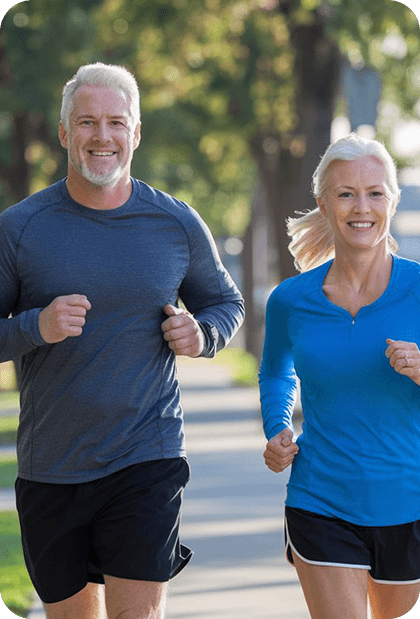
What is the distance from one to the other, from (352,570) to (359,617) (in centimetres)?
14

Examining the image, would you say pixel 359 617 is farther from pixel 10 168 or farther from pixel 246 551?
pixel 10 168

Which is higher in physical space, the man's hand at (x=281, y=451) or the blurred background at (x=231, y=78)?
the blurred background at (x=231, y=78)

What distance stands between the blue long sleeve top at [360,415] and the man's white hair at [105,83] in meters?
0.92

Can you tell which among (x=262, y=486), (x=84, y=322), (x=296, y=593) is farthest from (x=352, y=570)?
(x=262, y=486)

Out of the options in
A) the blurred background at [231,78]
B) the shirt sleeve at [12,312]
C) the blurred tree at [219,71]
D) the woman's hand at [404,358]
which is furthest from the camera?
the blurred tree at [219,71]

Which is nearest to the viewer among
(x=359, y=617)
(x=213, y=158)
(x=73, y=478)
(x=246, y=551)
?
(x=359, y=617)

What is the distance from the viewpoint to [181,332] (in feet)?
15.3

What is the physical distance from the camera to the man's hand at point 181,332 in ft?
15.3

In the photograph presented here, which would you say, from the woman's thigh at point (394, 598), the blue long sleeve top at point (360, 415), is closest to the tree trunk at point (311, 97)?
the blue long sleeve top at point (360, 415)

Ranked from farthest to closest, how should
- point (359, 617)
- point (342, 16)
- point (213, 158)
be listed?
1. point (213, 158)
2. point (342, 16)
3. point (359, 617)

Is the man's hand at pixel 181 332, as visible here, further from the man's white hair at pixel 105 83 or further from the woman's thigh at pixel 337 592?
the woman's thigh at pixel 337 592

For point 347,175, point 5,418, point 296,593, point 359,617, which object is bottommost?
point 5,418

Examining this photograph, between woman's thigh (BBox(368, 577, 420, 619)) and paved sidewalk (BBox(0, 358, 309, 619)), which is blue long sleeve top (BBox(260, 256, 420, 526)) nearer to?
woman's thigh (BBox(368, 577, 420, 619))

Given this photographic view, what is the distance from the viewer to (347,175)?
4.57 metres
